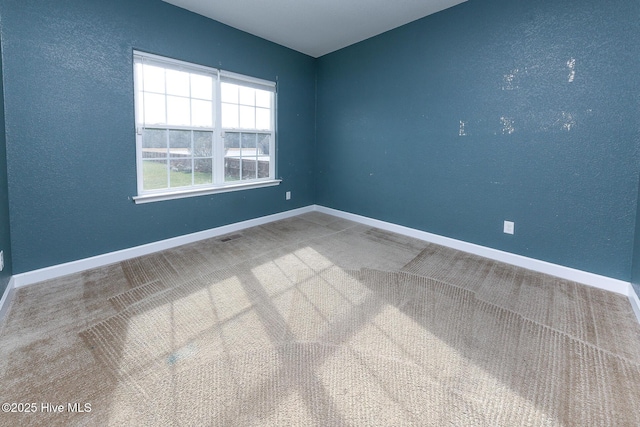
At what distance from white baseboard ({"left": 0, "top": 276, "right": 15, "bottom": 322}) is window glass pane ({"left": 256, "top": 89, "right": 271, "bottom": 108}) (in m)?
3.08

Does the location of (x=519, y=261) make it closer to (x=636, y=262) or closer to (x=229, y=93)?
(x=636, y=262)

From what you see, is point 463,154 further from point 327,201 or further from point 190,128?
point 190,128

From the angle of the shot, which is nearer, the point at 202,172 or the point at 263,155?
the point at 202,172

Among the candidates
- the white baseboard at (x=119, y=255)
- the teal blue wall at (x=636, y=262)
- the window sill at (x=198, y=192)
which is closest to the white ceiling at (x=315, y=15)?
the window sill at (x=198, y=192)

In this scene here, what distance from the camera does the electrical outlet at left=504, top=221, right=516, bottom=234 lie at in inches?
117

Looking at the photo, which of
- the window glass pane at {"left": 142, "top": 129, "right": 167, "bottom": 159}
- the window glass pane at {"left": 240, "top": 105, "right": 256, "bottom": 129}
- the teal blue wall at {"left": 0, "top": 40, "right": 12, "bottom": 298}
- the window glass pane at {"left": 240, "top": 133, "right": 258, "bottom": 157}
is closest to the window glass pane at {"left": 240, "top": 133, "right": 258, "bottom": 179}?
the window glass pane at {"left": 240, "top": 133, "right": 258, "bottom": 157}

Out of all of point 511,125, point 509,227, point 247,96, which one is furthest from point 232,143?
point 509,227

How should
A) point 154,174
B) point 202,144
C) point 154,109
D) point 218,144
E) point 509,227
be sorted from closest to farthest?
1. point 509,227
2. point 154,109
3. point 154,174
4. point 202,144
5. point 218,144

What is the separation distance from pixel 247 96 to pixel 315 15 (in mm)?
1268

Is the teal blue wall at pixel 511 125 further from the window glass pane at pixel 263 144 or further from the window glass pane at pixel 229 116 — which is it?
the window glass pane at pixel 229 116

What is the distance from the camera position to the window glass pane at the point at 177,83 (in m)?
3.23

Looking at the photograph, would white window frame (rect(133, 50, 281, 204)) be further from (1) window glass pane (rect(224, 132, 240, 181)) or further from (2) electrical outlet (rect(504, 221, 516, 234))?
(2) electrical outlet (rect(504, 221, 516, 234))

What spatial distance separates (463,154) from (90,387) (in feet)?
11.4

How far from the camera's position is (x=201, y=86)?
3477mm
